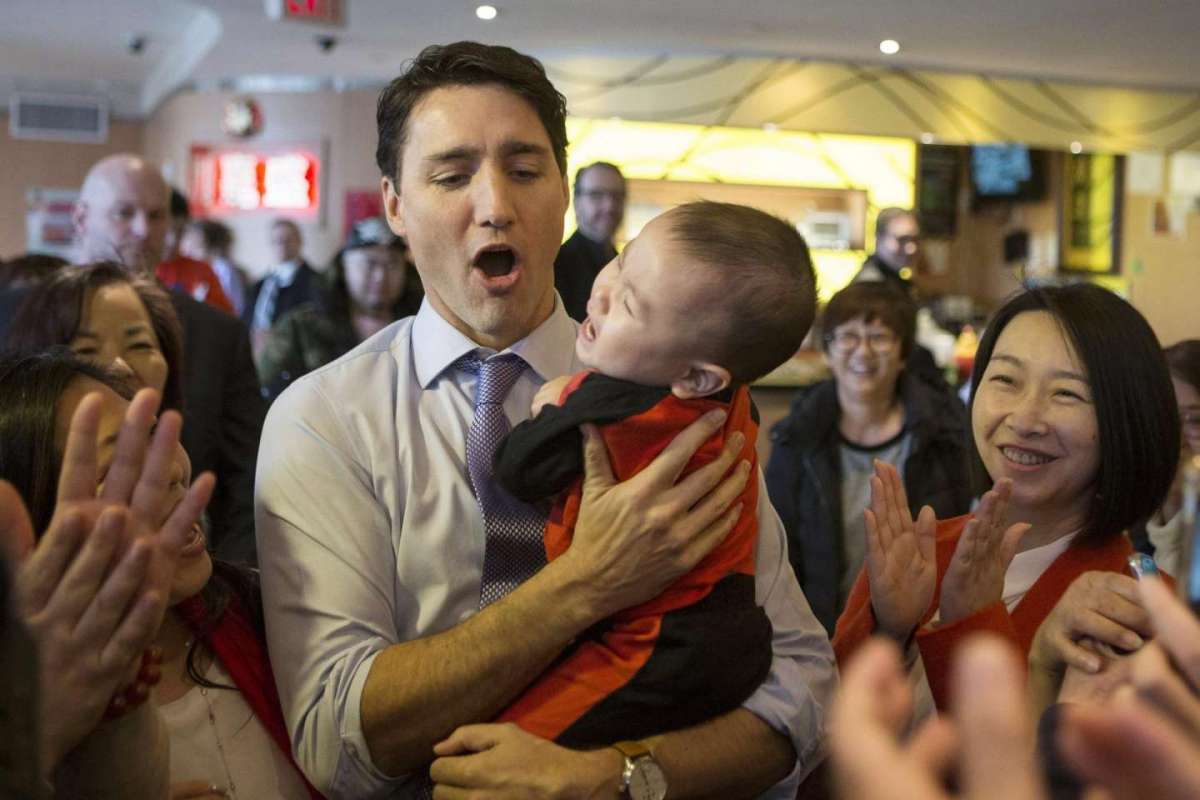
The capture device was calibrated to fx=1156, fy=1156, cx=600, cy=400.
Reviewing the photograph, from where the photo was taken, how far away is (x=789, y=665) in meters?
1.53

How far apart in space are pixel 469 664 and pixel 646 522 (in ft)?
0.87

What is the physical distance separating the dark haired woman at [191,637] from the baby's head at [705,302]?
585 millimetres

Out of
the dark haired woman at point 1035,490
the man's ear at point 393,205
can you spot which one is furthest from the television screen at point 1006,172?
the man's ear at point 393,205

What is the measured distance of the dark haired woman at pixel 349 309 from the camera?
3850 mm

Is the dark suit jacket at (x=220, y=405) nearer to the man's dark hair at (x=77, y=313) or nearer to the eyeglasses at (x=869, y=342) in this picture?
the man's dark hair at (x=77, y=313)

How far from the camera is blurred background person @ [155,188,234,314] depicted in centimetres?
462

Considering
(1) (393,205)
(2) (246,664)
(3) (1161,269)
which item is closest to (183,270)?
(1) (393,205)

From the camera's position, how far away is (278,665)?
1461 millimetres

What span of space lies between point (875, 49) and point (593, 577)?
24.1 ft

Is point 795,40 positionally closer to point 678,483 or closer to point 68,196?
point 678,483

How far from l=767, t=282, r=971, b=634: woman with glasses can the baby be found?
1763mm

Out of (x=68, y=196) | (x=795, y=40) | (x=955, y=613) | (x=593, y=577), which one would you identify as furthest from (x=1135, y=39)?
(x=68, y=196)

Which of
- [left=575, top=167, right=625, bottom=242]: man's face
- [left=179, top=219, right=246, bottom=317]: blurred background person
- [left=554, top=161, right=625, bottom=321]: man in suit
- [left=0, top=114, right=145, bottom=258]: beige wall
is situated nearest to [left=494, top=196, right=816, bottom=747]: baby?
[left=554, top=161, right=625, bottom=321]: man in suit

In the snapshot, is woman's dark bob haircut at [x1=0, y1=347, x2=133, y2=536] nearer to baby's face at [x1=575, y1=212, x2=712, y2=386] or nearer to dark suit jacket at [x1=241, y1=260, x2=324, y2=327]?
baby's face at [x1=575, y1=212, x2=712, y2=386]
